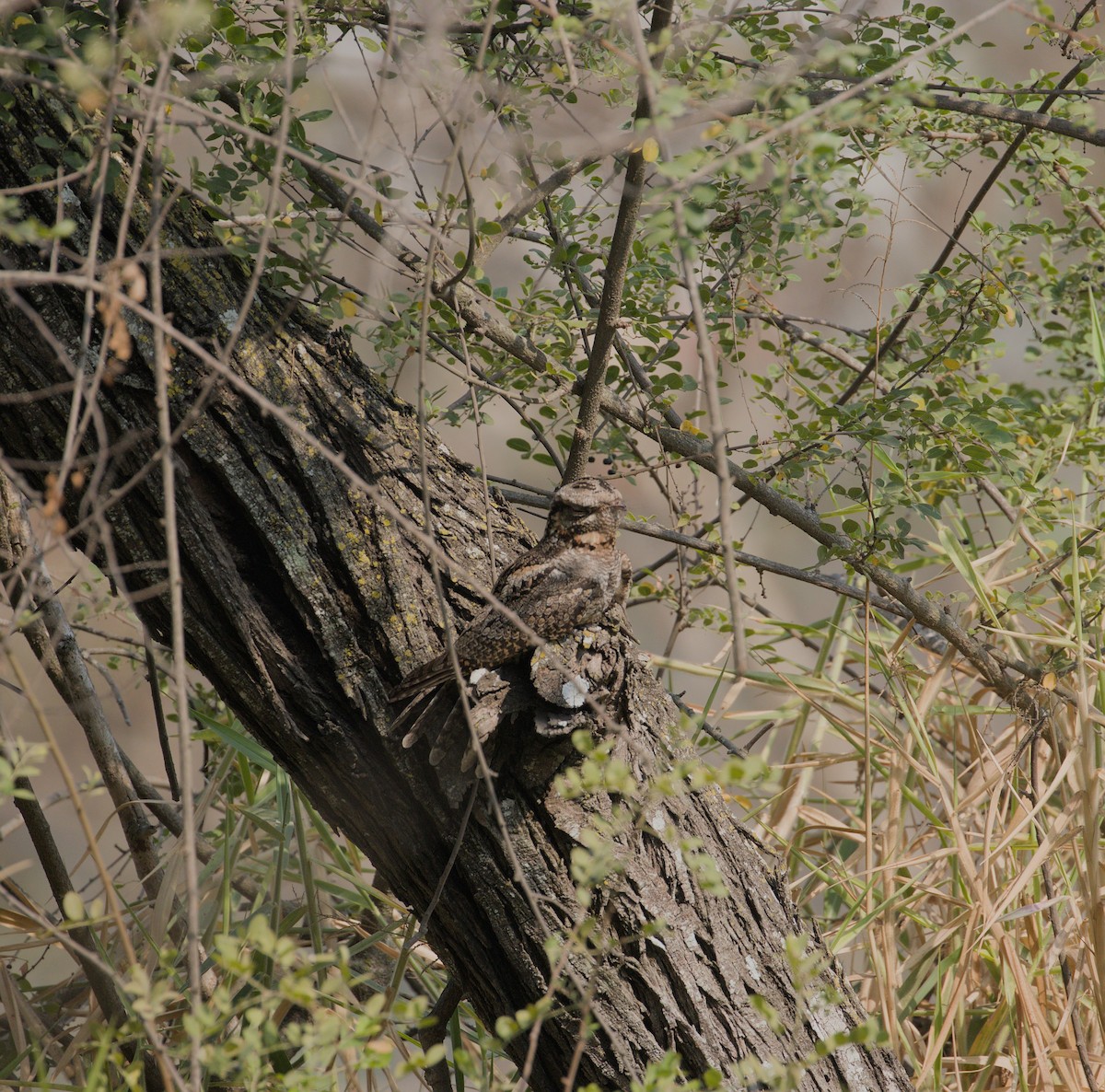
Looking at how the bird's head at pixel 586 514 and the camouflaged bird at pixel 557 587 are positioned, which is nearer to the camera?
the camouflaged bird at pixel 557 587

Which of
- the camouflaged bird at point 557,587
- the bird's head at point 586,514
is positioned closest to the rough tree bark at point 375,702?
the camouflaged bird at point 557,587

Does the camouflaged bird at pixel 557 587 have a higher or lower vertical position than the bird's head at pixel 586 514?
lower

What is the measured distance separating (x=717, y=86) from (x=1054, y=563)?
6.30ft

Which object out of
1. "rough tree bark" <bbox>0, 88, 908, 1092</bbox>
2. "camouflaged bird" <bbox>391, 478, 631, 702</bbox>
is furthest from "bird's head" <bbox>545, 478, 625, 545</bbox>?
"rough tree bark" <bbox>0, 88, 908, 1092</bbox>

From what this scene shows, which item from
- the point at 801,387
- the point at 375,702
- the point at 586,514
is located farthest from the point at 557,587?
the point at 801,387

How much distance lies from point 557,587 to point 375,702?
1.17 ft

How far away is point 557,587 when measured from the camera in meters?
1.66

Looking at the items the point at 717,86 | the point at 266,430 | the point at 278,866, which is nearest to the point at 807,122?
the point at 717,86

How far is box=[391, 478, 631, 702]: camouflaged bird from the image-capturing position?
1.55 metres

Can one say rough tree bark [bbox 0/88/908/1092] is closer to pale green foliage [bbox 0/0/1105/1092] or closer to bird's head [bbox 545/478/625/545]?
pale green foliage [bbox 0/0/1105/1092]

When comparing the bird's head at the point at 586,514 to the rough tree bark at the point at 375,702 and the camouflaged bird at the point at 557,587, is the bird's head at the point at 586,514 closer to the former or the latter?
the camouflaged bird at the point at 557,587

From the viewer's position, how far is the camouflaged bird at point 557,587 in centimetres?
155

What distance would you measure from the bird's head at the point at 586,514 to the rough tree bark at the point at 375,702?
0.21 m

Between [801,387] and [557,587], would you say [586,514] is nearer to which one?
[557,587]
